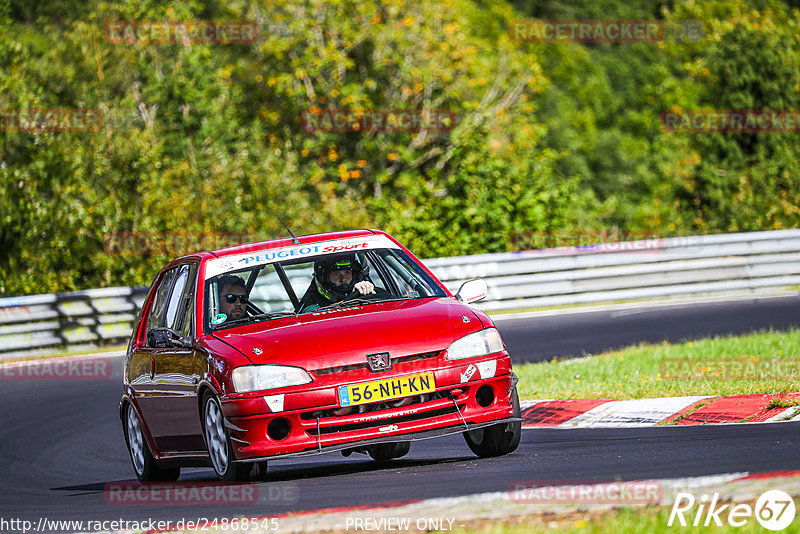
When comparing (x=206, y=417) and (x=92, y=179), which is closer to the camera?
(x=206, y=417)

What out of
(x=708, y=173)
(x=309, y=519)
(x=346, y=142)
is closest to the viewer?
(x=309, y=519)

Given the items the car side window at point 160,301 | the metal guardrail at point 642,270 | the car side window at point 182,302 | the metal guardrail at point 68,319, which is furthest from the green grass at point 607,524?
the metal guardrail at point 642,270

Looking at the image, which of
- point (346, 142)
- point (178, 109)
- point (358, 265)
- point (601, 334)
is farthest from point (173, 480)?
point (346, 142)

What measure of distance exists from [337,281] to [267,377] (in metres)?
1.43

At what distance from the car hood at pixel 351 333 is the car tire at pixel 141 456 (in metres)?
1.50

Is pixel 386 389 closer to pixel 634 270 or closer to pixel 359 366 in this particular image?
pixel 359 366

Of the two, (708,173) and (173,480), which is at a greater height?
(173,480)

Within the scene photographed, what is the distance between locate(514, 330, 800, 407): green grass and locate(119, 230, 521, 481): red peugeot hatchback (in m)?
2.64

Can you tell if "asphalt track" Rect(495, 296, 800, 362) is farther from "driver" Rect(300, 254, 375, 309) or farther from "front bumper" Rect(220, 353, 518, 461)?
"front bumper" Rect(220, 353, 518, 461)

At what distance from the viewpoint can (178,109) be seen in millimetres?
33750

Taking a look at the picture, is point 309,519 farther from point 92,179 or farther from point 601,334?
point 92,179

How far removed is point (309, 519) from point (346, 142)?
32646 millimetres

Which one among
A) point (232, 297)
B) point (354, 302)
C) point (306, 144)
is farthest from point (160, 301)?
point (306, 144)

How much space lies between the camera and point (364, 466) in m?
8.48
